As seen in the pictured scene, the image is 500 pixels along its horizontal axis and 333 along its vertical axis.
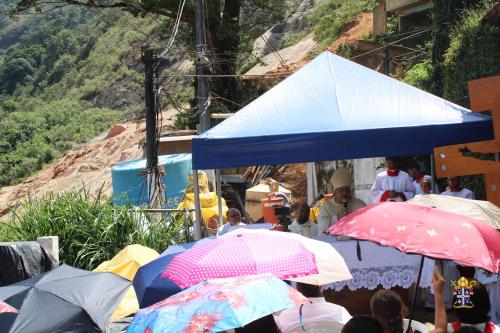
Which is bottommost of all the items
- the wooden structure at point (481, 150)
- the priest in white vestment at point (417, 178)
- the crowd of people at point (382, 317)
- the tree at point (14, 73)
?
the crowd of people at point (382, 317)

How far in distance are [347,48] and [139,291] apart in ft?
71.2

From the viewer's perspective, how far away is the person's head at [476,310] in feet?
15.8

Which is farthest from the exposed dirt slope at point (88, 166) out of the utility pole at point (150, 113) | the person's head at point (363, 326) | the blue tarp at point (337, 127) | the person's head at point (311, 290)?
the person's head at point (363, 326)

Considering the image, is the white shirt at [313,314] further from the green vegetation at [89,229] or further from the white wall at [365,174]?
the white wall at [365,174]

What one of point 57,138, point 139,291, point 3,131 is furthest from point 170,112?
point 139,291

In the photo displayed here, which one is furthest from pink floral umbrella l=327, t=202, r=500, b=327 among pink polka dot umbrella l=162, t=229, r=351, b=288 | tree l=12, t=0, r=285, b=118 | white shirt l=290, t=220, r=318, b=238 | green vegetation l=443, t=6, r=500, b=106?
tree l=12, t=0, r=285, b=118

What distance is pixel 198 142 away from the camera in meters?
8.46

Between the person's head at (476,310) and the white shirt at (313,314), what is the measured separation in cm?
88

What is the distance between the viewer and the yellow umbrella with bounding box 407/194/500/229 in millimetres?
5450

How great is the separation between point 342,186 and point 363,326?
4.61 m

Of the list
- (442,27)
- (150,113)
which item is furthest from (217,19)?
(442,27)

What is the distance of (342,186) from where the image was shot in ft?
28.6

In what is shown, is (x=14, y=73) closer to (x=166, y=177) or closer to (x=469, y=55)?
(x=166, y=177)

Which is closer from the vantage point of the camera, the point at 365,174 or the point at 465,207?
the point at 465,207
